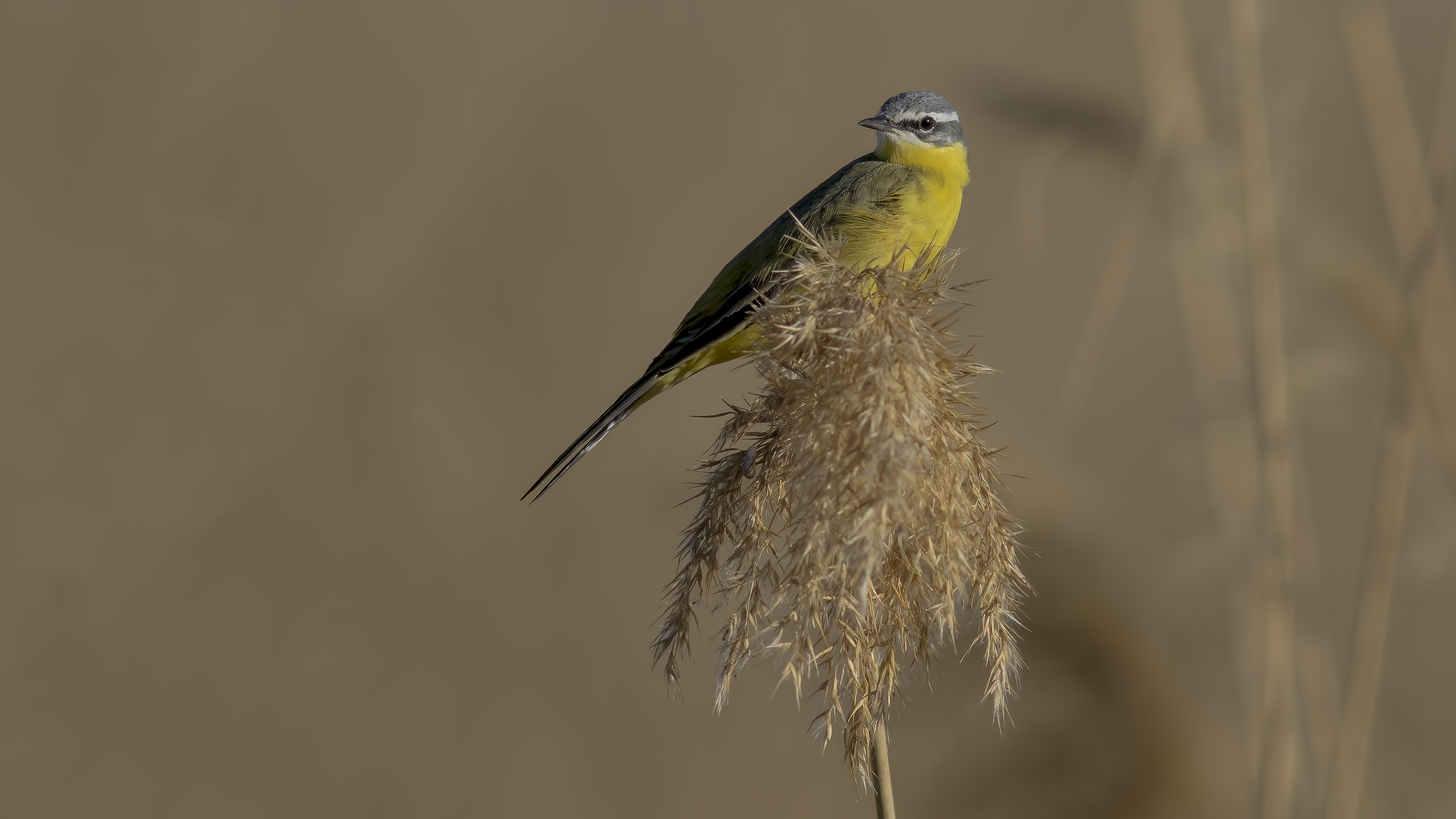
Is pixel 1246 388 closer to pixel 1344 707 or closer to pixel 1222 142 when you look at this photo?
pixel 1222 142

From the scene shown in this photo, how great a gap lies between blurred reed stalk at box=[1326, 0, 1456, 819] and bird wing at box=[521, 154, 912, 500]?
122cm

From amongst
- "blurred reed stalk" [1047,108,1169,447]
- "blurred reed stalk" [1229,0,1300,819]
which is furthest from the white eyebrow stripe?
"blurred reed stalk" [1229,0,1300,819]

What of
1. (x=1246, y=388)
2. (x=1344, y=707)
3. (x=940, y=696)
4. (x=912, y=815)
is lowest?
(x=912, y=815)

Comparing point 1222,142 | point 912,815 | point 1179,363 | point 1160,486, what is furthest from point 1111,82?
point 912,815

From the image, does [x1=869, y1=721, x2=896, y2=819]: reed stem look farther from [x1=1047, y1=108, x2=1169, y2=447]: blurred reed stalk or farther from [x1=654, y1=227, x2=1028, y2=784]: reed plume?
[x1=1047, y1=108, x2=1169, y2=447]: blurred reed stalk

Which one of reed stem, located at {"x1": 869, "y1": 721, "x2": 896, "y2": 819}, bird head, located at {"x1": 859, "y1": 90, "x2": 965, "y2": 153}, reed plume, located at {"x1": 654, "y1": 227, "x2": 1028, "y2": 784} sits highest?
bird head, located at {"x1": 859, "y1": 90, "x2": 965, "y2": 153}

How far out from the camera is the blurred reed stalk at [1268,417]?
73.2 inches

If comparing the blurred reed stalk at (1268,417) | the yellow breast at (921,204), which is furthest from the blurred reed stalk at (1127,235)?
the yellow breast at (921,204)

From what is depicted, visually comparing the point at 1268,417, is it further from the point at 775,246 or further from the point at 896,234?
the point at 775,246

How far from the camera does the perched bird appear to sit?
262 centimetres

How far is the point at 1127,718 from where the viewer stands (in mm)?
2971

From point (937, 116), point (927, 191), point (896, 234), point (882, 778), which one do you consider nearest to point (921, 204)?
point (927, 191)

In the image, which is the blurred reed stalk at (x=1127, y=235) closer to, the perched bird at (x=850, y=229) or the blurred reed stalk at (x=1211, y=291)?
the blurred reed stalk at (x=1211, y=291)

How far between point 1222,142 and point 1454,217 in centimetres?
282
